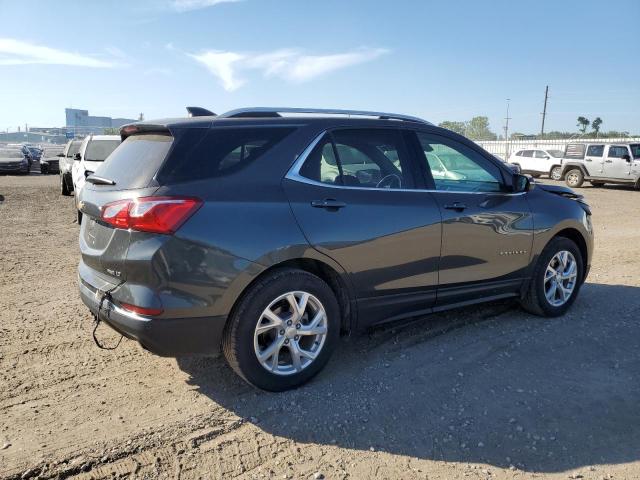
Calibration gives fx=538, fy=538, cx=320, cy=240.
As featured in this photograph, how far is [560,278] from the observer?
5121mm

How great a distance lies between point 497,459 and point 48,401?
2.73m

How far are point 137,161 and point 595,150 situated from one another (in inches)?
919

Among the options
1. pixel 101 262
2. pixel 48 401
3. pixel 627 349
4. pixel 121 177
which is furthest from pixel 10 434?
pixel 627 349

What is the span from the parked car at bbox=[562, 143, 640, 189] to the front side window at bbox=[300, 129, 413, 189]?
21.2 meters

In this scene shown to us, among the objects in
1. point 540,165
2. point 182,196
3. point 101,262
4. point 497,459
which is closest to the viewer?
point 497,459

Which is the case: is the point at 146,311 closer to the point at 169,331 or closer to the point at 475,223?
the point at 169,331

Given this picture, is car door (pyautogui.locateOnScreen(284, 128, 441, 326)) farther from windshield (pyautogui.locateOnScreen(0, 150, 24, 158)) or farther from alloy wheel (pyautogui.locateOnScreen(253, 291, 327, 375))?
windshield (pyautogui.locateOnScreen(0, 150, 24, 158))

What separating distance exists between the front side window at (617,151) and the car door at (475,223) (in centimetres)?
2017

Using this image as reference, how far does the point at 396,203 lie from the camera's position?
3.90 m

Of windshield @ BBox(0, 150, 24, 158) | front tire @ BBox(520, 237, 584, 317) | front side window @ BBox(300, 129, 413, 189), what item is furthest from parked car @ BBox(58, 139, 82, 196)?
front tire @ BBox(520, 237, 584, 317)

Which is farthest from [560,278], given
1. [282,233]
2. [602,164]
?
[602,164]

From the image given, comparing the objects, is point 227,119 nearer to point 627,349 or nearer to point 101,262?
point 101,262

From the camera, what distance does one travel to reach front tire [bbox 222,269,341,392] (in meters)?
3.32

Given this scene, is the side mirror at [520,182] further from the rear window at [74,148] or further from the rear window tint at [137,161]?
the rear window at [74,148]
